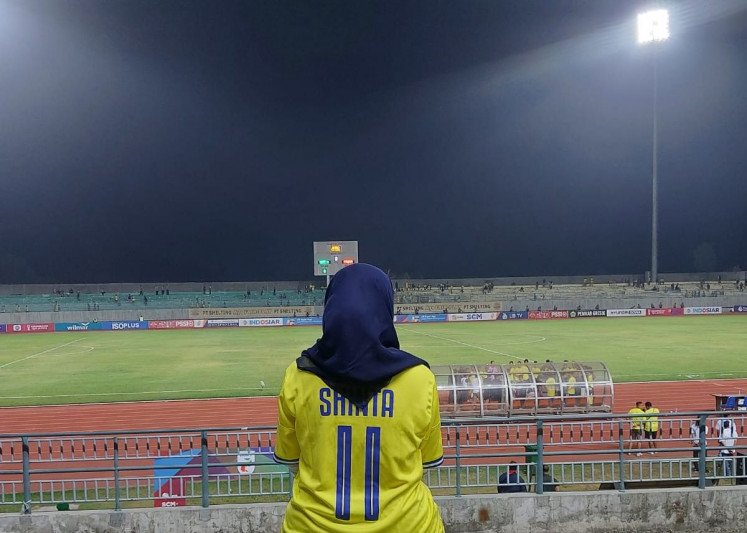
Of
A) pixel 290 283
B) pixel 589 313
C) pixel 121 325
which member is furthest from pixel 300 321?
pixel 589 313

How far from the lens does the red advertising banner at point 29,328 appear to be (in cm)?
4538

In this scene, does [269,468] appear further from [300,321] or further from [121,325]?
[121,325]

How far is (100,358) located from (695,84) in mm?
69162

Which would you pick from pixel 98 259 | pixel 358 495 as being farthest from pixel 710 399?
pixel 98 259

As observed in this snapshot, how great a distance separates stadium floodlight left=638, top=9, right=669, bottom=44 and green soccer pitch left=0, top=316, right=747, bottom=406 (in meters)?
27.8

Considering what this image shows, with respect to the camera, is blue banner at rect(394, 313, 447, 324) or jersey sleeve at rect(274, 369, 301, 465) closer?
jersey sleeve at rect(274, 369, 301, 465)

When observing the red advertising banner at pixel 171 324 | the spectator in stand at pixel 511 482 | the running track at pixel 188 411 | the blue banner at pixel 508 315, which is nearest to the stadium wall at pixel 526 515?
the spectator in stand at pixel 511 482

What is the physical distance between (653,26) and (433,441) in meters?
63.8

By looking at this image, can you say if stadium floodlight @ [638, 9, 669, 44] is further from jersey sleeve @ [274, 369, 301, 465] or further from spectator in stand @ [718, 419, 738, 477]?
jersey sleeve @ [274, 369, 301, 465]

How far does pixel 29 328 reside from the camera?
45594mm

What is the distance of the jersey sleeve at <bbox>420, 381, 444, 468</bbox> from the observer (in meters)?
2.12

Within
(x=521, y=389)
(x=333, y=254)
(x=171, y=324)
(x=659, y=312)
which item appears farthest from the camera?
(x=659, y=312)

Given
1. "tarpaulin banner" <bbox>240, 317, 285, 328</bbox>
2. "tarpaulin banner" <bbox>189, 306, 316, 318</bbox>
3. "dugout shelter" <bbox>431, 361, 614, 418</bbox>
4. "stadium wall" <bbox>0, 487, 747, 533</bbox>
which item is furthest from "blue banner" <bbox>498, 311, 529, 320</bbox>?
"stadium wall" <bbox>0, 487, 747, 533</bbox>

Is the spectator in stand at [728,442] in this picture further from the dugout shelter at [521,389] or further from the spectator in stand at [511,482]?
the spectator in stand at [511,482]
